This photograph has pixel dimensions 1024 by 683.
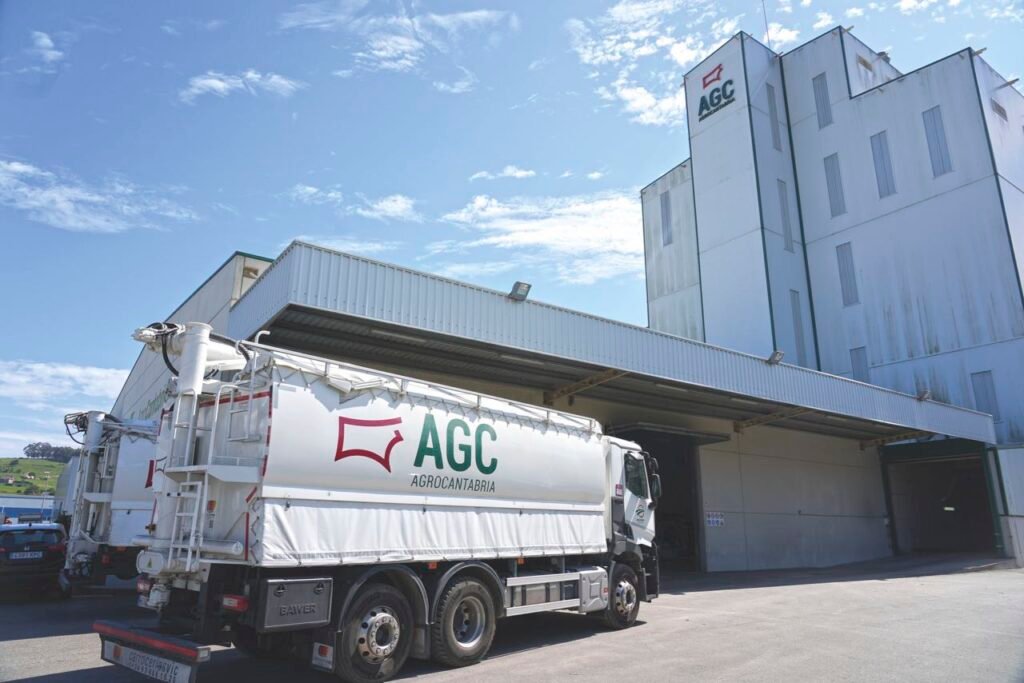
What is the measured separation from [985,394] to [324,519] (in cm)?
3122

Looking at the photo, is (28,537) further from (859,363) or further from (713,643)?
(859,363)

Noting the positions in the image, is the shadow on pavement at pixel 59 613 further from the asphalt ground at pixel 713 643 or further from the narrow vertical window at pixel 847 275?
the narrow vertical window at pixel 847 275

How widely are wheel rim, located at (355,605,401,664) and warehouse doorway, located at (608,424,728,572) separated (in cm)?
1313

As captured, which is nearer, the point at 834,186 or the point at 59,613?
the point at 59,613

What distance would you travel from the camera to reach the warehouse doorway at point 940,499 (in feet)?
94.0

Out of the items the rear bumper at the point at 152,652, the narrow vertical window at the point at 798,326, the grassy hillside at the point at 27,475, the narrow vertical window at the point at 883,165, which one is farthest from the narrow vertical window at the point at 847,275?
the grassy hillside at the point at 27,475

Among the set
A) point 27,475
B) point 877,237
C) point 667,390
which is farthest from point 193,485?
point 27,475

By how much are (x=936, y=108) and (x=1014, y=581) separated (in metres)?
22.8

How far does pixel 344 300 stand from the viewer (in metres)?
12.2

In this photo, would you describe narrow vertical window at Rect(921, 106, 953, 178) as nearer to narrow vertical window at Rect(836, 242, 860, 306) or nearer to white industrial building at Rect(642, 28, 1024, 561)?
white industrial building at Rect(642, 28, 1024, 561)

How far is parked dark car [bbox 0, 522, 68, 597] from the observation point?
539 inches

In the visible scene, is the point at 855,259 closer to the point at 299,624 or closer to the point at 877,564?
the point at 877,564

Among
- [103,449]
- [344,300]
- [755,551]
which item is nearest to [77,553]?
[103,449]

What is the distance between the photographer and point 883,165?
33.0 metres
